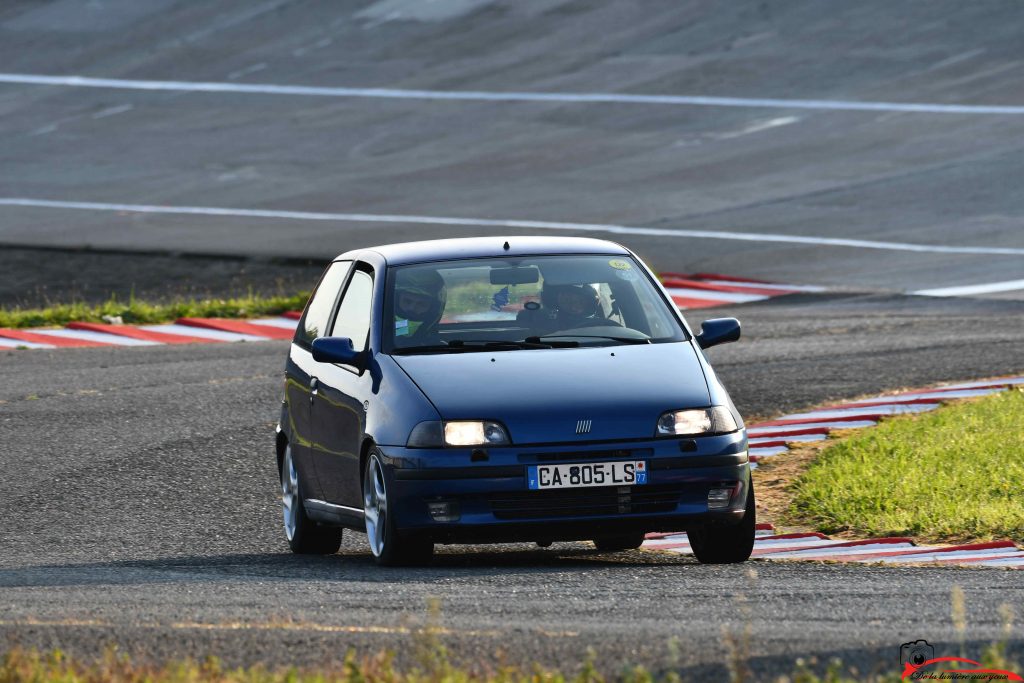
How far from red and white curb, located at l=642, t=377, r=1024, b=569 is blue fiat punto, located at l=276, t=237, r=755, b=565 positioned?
549 mm

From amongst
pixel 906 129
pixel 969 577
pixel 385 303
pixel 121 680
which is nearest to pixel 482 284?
pixel 385 303

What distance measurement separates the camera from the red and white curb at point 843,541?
31.3ft

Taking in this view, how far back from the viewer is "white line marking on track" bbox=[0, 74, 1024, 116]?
36250 mm

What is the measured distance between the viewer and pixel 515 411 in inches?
354

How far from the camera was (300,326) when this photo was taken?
36.7 ft

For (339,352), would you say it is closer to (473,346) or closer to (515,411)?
(473,346)

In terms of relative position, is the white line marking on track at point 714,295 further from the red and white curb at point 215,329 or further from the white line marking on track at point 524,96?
the white line marking on track at point 524,96

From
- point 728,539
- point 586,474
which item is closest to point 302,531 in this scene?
point 586,474

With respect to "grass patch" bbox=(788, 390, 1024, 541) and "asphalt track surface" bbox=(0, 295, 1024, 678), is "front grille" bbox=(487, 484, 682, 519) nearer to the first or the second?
"asphalt track surface" bbox=(0, 295, 1024, 678)

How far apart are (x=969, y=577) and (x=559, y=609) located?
2.09m

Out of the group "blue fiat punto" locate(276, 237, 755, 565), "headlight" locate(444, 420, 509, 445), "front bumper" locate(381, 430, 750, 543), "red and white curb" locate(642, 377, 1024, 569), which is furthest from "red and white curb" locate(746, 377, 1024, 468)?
"headlight" locate(444, 420, 509, 445)

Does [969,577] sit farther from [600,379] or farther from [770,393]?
[770,393]

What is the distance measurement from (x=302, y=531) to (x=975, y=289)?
14.6 m

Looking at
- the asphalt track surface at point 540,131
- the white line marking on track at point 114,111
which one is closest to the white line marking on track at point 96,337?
the asphalt track surface at point 540,131
